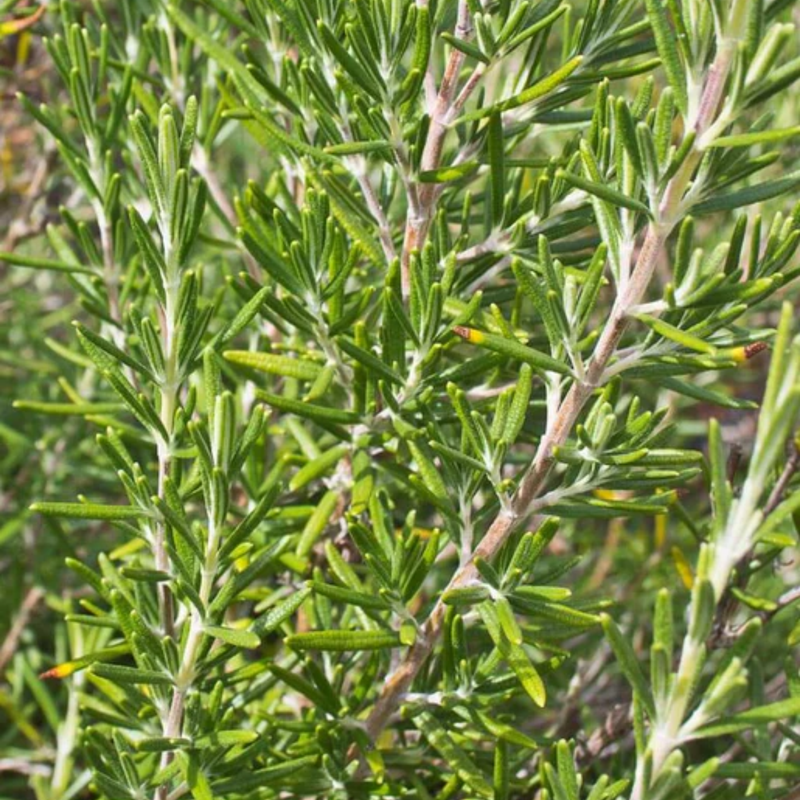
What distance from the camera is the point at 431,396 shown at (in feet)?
3.03

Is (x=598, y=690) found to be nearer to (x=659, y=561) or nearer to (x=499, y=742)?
(x=659, y=561)

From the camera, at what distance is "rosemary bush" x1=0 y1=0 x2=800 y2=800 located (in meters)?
0.72

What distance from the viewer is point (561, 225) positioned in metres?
0.94

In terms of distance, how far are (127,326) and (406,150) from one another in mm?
397

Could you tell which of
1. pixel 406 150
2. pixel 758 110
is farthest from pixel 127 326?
pixel 758 110

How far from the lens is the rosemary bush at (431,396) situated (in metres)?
0.72

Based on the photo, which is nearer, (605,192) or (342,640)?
(605,192)

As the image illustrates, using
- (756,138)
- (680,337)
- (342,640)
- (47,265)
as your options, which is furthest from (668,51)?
(47,265)

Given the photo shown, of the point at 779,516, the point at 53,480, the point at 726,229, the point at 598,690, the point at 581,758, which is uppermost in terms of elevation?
the point at 779,516

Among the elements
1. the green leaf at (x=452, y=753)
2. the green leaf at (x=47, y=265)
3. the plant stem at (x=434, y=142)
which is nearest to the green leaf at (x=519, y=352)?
the plant stem at (x=434, y=142)

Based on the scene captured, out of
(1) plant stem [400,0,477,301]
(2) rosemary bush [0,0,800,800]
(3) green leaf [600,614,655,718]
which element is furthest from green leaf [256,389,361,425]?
(3) green leaf [600,614,655,718]

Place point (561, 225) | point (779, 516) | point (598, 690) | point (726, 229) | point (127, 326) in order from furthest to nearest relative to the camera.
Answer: point (726, 229), point (598, 690), point (127, 326), point (561, 225), point (779, 516)

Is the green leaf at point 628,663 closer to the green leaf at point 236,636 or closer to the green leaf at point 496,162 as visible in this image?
the green leaf at point 236,636

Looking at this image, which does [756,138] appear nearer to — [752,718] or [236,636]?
[752,718]
